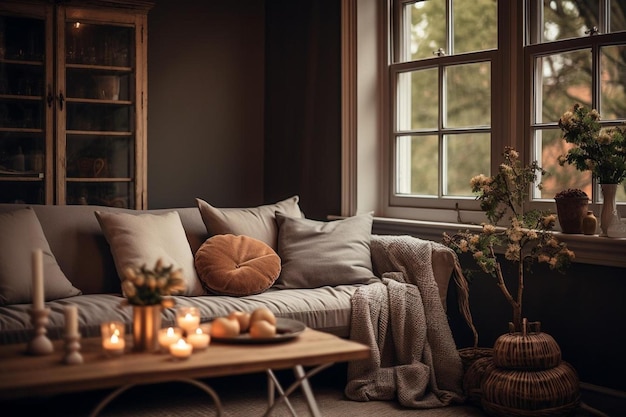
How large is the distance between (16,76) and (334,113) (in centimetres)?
192

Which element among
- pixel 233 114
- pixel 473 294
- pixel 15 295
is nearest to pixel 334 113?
pixel 233 114

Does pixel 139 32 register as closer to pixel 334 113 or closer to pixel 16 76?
pixel 16 76

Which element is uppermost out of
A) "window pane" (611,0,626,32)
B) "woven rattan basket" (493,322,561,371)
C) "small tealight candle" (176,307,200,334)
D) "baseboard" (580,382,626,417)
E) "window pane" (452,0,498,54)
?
"window pane" (452,0,498,54)

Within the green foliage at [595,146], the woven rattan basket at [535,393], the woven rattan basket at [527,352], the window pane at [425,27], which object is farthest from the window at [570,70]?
the woven rattan basket at [535,393]

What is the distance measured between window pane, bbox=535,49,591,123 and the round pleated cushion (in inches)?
59.9

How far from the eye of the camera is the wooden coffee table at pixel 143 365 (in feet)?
6.47

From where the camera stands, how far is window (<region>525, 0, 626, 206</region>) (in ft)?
11.4

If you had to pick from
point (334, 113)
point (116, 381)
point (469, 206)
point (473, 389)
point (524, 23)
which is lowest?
point (473, 389)

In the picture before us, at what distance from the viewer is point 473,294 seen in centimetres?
396

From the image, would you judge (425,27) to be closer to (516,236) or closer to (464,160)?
(464,160)

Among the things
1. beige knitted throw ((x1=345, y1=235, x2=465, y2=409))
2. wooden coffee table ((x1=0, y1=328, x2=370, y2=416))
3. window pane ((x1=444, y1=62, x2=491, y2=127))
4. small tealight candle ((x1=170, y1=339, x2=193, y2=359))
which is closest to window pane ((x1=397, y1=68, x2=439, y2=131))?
window pane ((x1=444, y1=62, x2=491, y2=127))

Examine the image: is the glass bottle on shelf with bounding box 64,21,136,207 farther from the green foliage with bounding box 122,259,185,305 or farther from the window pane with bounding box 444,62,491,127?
the green foliage with bounding box 122,259,185,305

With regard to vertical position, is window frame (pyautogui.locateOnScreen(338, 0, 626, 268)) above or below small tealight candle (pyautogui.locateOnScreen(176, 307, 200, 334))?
above

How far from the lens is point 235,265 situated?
372cm
